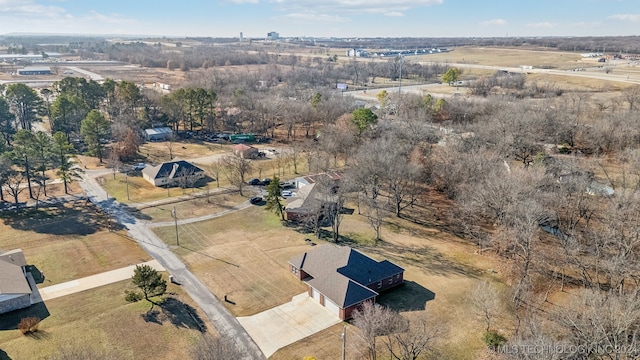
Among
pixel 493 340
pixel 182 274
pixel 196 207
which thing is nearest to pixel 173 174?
pixel 196 207

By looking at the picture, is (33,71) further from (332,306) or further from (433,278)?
(433,278)

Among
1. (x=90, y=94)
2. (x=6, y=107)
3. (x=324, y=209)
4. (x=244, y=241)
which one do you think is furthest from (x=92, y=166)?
(x=324, y=209)

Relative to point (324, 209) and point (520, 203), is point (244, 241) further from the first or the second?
point (520, 203)

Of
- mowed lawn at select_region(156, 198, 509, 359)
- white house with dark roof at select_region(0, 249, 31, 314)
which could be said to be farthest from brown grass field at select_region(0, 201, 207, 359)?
mowed lawn at select_region(156, 198, 509, 359)

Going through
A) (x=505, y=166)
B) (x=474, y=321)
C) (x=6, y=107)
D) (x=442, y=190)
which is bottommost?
(x=474, y=321)

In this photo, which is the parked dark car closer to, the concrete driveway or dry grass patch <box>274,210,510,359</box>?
dry grass patch <box>274,210,510,359</box>

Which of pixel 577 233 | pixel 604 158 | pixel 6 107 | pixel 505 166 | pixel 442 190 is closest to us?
pixel 577 233

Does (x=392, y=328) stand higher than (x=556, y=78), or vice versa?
(x=556, y=78)
